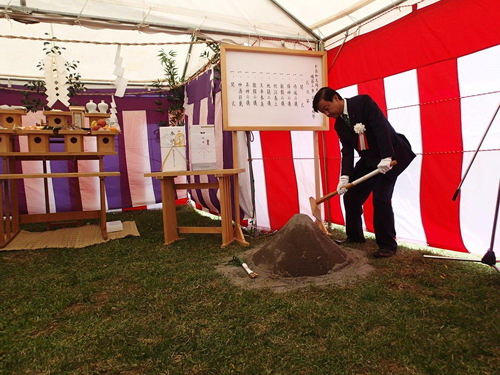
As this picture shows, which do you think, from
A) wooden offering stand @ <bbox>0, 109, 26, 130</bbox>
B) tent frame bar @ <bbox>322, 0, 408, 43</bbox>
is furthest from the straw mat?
tent frame bar @ <bbox>322, 0, 408, 43</bbox>

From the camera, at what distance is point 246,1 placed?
11.1 ft

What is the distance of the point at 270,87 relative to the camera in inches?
135

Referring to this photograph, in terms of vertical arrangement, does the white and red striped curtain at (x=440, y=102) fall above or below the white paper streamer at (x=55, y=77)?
below

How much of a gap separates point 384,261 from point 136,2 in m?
3.07

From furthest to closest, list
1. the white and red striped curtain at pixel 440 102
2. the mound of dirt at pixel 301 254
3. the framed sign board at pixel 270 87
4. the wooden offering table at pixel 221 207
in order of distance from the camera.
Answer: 1. the framed sign board at pixel 270 87
2. the wooden offering table at pixel 221 207
3. the white and red striped curtain at pixel 440 102
4. the mound of dirt at pixel 301 254

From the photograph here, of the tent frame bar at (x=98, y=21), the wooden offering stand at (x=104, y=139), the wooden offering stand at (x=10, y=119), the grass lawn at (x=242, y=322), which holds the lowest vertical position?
the grass lawn at (x=242, y=322)

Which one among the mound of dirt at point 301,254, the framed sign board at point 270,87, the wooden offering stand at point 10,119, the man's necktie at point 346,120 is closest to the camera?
the mound of dirt at point 301,254

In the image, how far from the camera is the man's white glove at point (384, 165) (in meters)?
2.54

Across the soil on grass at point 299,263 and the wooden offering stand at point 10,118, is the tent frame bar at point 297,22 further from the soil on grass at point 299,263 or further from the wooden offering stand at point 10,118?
the wooden offering stand at point 10,118

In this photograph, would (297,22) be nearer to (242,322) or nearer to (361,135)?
(361,135)

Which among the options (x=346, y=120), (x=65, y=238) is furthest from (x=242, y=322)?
(x=65, y=238)

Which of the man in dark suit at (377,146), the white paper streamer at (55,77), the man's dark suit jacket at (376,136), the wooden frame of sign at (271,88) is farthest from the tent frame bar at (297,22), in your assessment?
the white paper streamer at (55,77)

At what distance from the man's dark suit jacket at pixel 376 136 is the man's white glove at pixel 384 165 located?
0.04m

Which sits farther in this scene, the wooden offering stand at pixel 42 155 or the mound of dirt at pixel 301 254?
the wooden offering stand at pixel 42 155
